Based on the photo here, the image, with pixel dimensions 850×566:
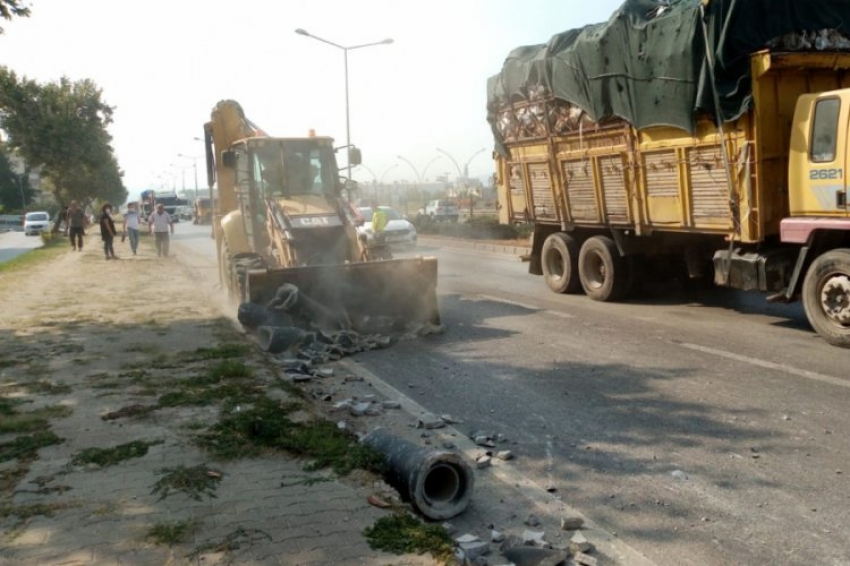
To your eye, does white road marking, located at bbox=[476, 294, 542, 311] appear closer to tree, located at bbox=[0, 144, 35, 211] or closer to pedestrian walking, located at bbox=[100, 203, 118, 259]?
pedestrian walking, located at bbox=[100, 203, 118, 259]

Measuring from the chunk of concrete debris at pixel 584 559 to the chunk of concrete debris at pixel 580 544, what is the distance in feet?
0.17

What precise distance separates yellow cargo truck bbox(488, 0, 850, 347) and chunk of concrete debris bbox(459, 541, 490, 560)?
6010 mm

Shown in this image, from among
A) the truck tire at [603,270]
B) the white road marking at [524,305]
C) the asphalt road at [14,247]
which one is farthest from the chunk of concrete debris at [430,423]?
the asphalt road at [14,247]

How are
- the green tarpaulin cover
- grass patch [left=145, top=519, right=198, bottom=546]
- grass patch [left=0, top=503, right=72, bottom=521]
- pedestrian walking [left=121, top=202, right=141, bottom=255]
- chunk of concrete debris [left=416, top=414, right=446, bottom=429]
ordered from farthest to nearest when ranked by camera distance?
pedestrian walking [left=121, top=202, right=141, bottom=255], the green tarpaulin cover, chunk of concrete debris [left=416, top=414, right=446, bottom=429], grass patch [left=0, top=503, right=72, bottom=521], grass patch [left=145, top=519, right=198, bottom=546]

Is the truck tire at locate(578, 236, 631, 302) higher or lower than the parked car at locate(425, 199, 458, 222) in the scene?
lower

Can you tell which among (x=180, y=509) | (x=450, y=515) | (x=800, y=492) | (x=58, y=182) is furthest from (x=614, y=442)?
(x=58, y=182)

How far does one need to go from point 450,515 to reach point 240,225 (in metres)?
10.2

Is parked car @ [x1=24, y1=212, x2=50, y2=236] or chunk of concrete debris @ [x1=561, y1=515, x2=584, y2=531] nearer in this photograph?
chunk of concrete debris @ [x1=561, y1=515, x2=584, y2=531]

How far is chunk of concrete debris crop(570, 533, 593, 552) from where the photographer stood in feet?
13.3

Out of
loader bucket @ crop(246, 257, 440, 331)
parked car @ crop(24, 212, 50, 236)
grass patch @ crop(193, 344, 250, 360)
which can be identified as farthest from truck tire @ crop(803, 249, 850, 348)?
parked car @ crop(24, 212, 50, 236)

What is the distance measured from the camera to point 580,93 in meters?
12.1

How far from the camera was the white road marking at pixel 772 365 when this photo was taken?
7121mm

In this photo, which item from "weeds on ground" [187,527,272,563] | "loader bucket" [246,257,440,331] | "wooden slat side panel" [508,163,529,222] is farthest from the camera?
"wooden slat side panel" [508,163,529,222]

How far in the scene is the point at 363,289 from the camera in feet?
34.7
